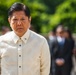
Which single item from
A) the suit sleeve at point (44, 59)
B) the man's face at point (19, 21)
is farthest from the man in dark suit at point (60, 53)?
the man's face at point (19, 21)

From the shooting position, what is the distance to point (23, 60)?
20.4 feet

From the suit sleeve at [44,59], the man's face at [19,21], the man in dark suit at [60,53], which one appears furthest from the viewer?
the man in dark suit at [60,53]

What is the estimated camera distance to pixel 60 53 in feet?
42.1

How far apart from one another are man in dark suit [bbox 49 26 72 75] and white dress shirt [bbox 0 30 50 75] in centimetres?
638

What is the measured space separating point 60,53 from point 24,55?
664 cm

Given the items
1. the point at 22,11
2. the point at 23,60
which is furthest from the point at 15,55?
the point at 22,11

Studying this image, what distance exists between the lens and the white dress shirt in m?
6.19

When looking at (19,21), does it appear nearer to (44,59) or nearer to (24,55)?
(24,55)

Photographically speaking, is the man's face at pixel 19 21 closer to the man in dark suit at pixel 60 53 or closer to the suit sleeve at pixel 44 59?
the suit sleeve at pixel 44 59

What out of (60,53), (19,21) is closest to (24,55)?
(19,21)

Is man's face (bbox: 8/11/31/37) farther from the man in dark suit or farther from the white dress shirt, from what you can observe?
the man in dark suit

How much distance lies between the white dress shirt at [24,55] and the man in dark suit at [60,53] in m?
6.38

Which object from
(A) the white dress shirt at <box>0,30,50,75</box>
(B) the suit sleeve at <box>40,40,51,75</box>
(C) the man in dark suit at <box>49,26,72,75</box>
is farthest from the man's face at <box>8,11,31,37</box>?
(C) the man in dark suit at <box>49,26,72,75</box>

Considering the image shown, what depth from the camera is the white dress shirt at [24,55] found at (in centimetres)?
619
